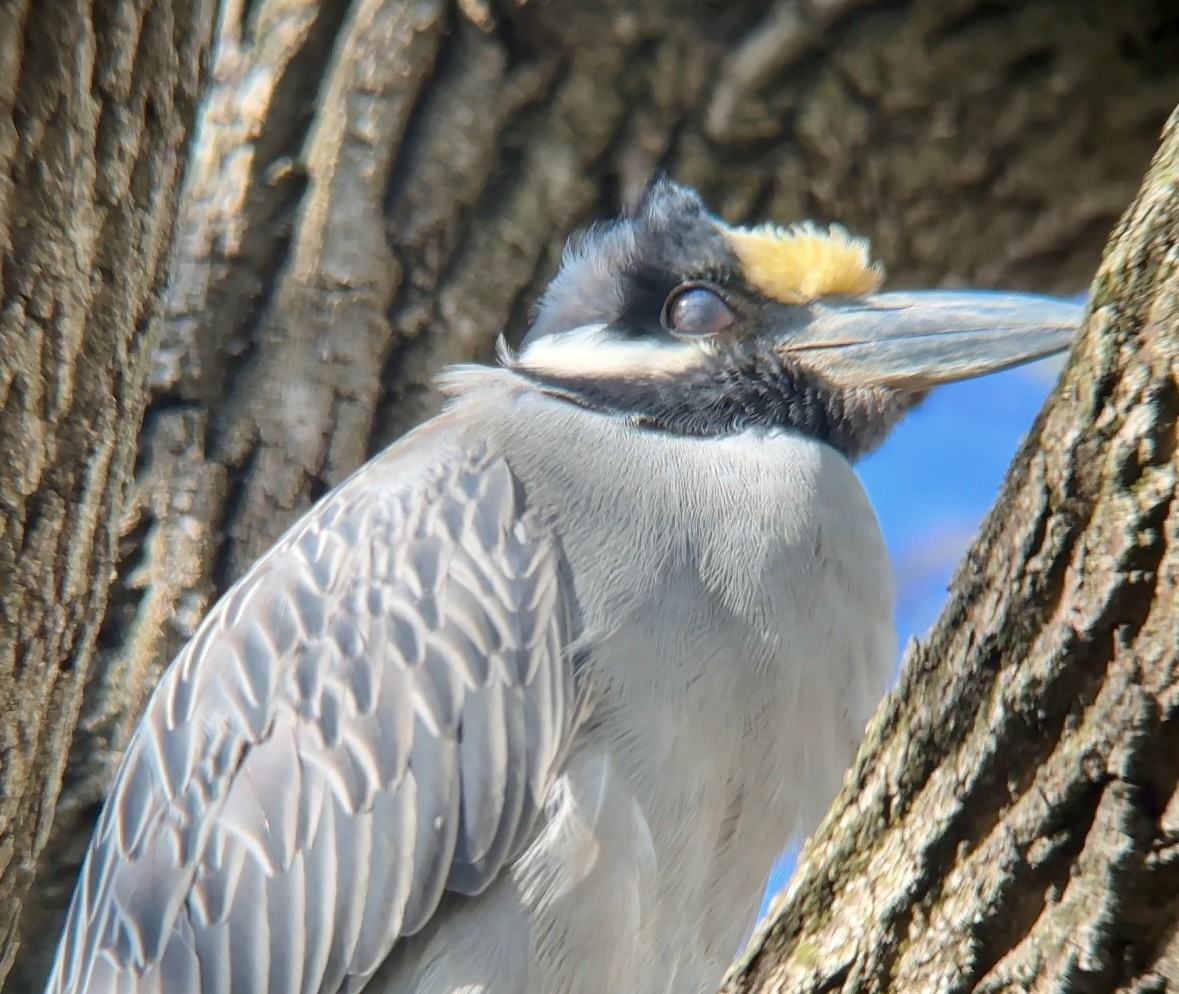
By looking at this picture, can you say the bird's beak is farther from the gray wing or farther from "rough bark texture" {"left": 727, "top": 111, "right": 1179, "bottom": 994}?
"rough bark texture" {"left": 727, "top": 111, "right": 1179, "bottom": 994}

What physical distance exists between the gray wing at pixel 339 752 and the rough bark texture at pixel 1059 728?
45.6 inches

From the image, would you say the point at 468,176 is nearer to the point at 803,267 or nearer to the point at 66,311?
the point at 803,267

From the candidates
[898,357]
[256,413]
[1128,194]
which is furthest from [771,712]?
[1128,194]

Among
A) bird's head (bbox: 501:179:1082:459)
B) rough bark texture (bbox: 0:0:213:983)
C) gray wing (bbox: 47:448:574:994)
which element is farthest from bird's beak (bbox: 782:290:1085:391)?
rough bark texture (bbox: 0:0:213:983)

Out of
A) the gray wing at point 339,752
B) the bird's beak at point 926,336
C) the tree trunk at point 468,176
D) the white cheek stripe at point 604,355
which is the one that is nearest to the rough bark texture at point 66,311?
the gray wing at point 339,752

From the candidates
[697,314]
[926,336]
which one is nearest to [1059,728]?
[926,336]

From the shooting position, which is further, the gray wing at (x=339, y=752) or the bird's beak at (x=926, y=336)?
the bird's beak at (x=926, y=336)

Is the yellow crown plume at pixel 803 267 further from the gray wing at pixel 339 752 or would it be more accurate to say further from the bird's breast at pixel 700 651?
the gray wing at pixel 339 752

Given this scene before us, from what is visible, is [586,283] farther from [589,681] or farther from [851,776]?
[851,776]

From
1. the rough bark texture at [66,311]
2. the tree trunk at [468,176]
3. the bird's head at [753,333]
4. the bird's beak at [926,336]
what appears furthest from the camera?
the tree trunk at [468,176]

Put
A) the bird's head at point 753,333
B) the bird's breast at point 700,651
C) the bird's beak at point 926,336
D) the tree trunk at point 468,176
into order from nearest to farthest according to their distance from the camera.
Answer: the bird's breast at point 700,651 < the bird's beak at point 926,336 < the bird's head at point 753,333 < the tree trunk at point 468,176

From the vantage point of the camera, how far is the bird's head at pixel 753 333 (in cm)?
257

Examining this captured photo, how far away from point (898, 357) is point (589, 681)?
851mm

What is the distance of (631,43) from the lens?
3078 millimetres
